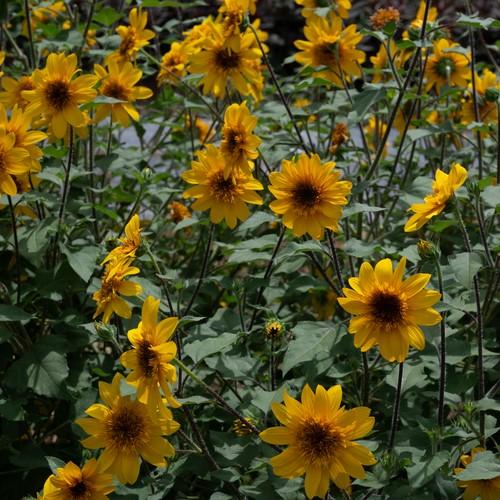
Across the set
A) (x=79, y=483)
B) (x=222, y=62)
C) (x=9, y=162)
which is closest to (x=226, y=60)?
(x=222, y=62)

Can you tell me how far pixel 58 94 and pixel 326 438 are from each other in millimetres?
1320

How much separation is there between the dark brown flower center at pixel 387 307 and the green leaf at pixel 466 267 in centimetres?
23

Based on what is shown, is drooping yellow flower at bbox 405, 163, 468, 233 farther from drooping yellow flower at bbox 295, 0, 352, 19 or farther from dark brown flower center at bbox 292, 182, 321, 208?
drooping yellow flower at bbox 295, 0, 352, 19

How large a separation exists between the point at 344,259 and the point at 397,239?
26 cm

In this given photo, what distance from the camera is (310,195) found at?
81.6 inches

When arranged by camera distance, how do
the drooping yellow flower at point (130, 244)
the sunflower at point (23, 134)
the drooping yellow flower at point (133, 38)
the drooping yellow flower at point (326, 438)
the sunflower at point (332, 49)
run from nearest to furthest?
the drooping yellow flower at point (326, 438) → the drooping yellow flower at point (130, 244) → the sunflower at point (23, 134) → the sunflower at point (332, 49) → the drooping yellow flower at point (133, 38)

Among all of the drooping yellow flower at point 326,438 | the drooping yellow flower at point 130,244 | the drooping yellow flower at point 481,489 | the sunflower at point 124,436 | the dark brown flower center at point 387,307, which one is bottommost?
the drooping yellow flower at point 481,489

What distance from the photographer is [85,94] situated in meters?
2.44

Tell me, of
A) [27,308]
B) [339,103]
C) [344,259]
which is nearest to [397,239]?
[344,259]

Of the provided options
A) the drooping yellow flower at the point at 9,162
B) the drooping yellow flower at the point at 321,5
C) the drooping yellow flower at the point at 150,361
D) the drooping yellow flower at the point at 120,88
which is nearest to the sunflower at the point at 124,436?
the drooping yellow flower at the point at 150,361

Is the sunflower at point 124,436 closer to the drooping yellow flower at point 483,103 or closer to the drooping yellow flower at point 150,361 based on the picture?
the drooping yellow flower at point 150,361

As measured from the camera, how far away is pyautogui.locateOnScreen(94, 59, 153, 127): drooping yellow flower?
285 centimetres

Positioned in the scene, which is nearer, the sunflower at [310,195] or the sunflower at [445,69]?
the sunflower at [310,195]

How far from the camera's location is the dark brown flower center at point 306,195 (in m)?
2.07
